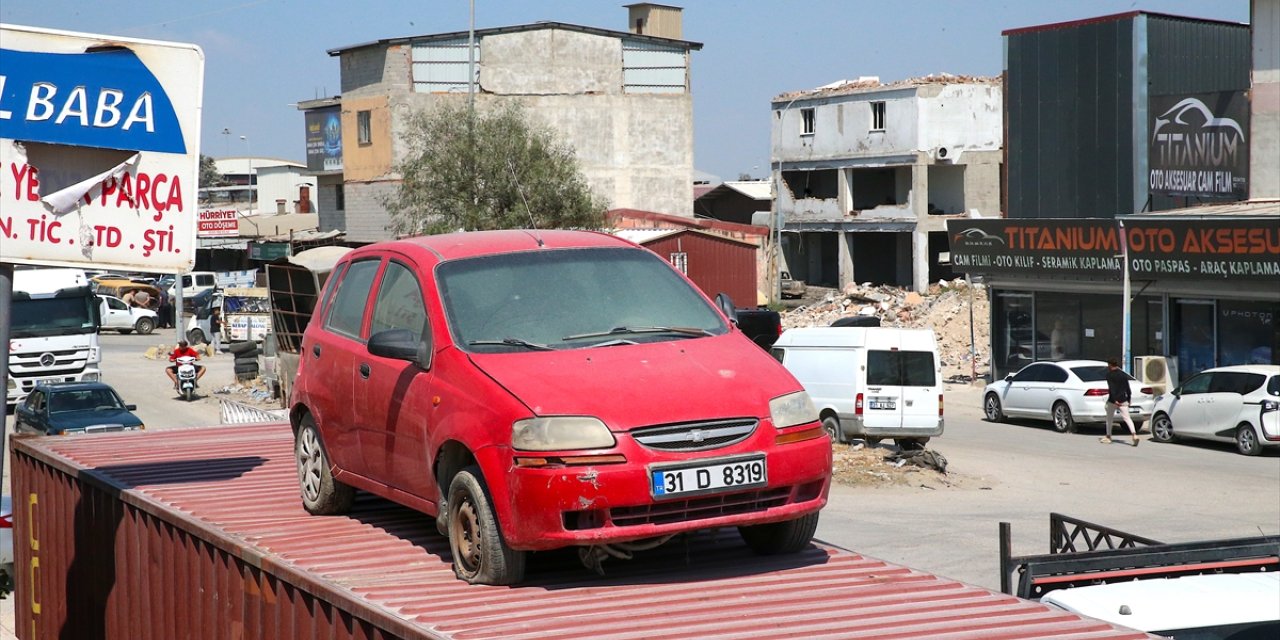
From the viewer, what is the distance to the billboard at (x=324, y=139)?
200 ft

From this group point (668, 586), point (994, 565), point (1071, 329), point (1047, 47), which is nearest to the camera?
point (668, 586)

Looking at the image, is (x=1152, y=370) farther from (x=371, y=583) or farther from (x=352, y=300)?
(x=371, y=583)

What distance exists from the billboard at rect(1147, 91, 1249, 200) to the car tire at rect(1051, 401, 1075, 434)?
27.1 ft

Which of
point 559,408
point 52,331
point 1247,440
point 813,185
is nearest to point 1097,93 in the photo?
point 1247,440

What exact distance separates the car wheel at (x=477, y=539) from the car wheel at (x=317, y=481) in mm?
1559

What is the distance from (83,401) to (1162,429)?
66.1 ft

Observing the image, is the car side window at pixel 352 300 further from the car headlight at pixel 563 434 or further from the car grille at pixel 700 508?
the car grille at pixel 700 508

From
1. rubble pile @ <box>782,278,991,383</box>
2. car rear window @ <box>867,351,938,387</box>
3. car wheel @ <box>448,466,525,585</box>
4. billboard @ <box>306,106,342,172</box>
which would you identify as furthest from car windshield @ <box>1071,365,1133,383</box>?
billboard @ <box>306,106,342,172</box>

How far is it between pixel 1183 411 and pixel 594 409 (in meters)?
22.7

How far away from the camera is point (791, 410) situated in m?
5.95

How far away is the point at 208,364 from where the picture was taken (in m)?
44.7

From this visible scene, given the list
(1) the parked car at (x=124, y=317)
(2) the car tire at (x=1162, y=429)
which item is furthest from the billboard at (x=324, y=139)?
(2) the car tire at (x=1162, y=429)

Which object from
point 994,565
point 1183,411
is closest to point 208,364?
point 1183,411

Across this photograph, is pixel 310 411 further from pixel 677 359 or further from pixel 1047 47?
pixel 1047 47
